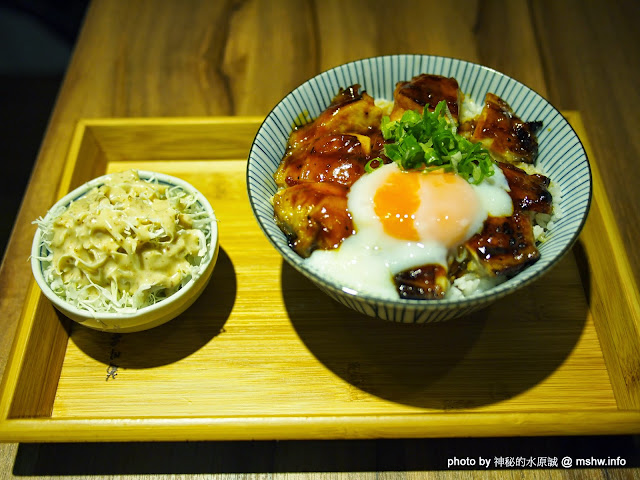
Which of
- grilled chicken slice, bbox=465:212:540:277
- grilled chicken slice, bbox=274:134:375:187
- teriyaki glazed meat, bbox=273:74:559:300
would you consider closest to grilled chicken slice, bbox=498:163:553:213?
teriyaki glazed meat, bbox=273:74:559:300

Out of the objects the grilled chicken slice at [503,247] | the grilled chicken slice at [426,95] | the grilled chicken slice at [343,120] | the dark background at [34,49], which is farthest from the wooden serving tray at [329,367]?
the dark background at [34,49]

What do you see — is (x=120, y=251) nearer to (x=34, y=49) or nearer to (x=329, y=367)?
(x=329, y=367)

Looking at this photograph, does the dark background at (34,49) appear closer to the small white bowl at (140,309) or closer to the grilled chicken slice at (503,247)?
the small white bowl at (140,309)

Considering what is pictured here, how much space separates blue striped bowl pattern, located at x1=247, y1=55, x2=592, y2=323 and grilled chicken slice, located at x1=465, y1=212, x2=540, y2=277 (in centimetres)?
5

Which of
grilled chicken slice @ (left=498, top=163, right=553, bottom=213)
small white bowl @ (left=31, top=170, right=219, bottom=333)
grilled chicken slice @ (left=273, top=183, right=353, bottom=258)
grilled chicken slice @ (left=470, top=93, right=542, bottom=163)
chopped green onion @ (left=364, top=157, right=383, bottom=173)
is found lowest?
small white bowl @ (left=31, top=170, right=219, bottom=333)

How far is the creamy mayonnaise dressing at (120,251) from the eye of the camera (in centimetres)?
197

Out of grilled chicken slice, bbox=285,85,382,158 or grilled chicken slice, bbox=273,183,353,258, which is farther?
grilled chicken slice, bbox=285,85,382,158

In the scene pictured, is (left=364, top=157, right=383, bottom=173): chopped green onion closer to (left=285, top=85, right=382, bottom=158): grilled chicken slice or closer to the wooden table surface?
(left=285, top=85, right=382, bottom=158): grilled chicken slice

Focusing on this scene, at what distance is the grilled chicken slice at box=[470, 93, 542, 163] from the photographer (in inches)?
84.0

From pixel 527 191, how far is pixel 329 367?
1.00 meters

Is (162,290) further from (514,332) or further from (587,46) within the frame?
(587,46)

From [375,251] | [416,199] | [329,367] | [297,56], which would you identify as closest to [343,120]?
[416,199]

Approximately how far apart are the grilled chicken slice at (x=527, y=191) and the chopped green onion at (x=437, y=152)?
0.11m

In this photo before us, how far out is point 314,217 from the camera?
1.85 metres
